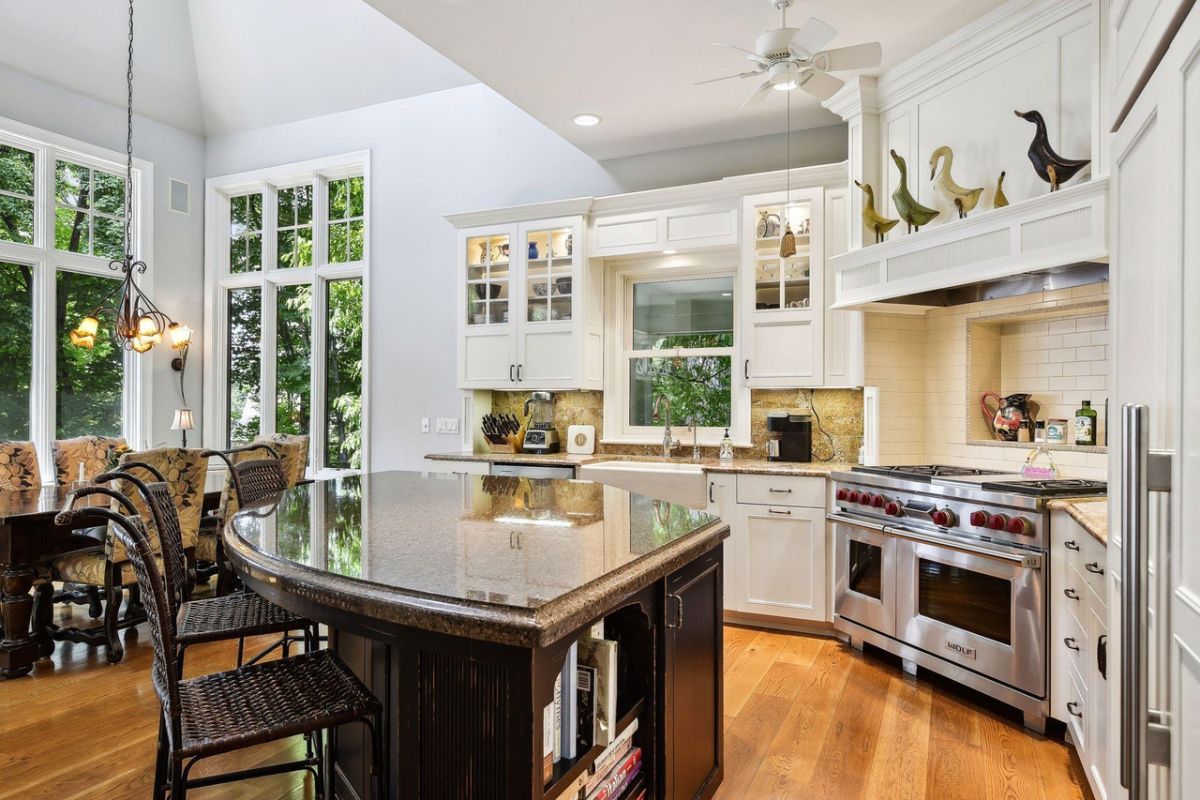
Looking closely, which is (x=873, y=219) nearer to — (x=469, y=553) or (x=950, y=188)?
(x=950, y=188)

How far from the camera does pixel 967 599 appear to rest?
2.94 meters

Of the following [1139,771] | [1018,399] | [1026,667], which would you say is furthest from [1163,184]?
[1018,399]

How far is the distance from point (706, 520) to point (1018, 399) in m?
2.25

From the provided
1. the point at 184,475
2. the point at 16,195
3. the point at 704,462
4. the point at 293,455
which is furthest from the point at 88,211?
the point at 704,462

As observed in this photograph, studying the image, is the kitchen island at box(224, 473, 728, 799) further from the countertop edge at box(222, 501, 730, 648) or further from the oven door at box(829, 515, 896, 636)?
the oven door at box(829, 515, 896, 636)

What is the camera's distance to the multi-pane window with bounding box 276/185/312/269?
20.6 ft

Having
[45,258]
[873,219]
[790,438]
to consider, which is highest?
[45,258]

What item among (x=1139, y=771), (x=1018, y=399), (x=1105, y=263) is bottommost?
(x=1139, y=771)

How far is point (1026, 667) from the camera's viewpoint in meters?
2.70

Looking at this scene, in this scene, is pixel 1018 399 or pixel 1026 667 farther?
pixel 1018 399

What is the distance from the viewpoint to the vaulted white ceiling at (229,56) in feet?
17.3

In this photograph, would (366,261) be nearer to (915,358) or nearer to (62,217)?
(62,217)

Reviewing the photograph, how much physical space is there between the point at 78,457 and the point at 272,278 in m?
2.35

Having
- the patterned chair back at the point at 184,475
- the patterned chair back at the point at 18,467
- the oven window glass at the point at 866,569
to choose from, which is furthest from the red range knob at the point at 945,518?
the patterned chair back at the point at 18,467
